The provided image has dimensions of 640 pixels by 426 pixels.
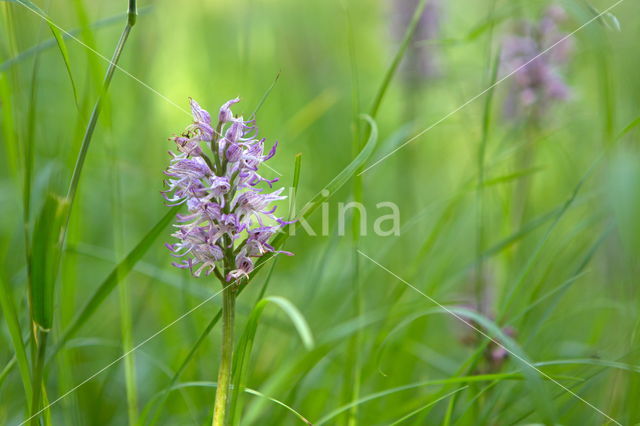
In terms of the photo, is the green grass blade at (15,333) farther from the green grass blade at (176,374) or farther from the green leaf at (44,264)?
the green grass blade at (176,374)

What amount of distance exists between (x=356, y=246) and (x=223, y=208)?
471mm

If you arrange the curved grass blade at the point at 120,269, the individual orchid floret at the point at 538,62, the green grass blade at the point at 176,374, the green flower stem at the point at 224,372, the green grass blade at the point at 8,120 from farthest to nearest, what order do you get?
the individual orchid floret at the point at 538,62, the green grass blade at the point at 8,120, the curved grass blade at the point at 120,269, the green grass blade at the point at 176,374, the green flower stem at the point at 224,372

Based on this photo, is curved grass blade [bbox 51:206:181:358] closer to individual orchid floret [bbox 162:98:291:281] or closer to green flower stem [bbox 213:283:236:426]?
individual orchid floret [bbox 162:98:291:281]

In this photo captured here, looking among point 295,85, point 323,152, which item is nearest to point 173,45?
point 295,85

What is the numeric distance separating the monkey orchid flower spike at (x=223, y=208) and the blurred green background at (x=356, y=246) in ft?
0.66

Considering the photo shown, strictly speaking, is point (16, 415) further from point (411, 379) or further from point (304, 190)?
point (304, 190)

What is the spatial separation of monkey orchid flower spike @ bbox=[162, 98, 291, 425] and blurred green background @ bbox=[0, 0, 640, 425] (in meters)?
0.20

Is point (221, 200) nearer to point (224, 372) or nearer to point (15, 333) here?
point (224, 372)

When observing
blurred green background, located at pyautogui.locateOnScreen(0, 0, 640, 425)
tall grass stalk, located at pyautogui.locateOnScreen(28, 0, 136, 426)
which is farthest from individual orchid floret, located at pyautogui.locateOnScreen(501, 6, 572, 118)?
tall grass stalk, located at pyautogui.locateOnScreen(28, 0, 136, 426)

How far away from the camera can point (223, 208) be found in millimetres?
1246

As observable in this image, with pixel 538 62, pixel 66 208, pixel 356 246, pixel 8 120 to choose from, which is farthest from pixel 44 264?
pixel 538 62

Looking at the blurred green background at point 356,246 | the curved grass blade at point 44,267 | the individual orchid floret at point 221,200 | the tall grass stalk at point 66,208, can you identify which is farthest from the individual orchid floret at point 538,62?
the curved grass blade at point 44,267

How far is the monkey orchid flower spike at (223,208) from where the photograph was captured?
1219mm

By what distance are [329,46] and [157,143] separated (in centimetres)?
322
